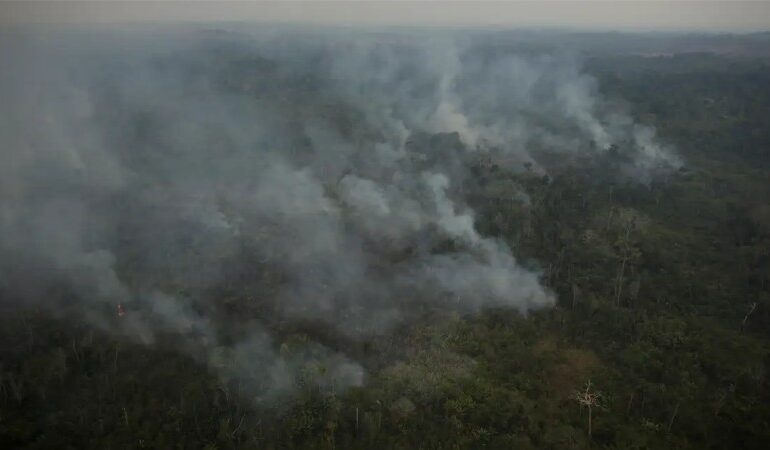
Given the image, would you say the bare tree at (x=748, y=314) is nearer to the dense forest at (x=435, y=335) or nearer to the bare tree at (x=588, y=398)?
the dense forest at (x=435, y=335)

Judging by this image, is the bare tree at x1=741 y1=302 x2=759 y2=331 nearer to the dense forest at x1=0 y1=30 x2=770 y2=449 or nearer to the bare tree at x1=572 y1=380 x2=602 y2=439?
the dense forest at x1=0 y1=30 x2=770 y2=449

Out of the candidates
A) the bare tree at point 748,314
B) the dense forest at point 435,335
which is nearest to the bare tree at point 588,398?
the dense forest at point 435,335

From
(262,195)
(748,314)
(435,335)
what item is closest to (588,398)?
(435,335)

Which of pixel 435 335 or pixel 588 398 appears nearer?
pixel 588 398

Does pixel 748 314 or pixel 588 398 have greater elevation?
pixel 748 314

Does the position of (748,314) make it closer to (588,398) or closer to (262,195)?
(588,398)

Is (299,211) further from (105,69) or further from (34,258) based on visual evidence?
(105,69)

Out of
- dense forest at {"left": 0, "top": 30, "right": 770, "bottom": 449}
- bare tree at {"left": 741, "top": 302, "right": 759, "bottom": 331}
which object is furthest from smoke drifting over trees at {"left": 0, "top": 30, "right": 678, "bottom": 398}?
bare tree at {"left": 741, "top": 302, "right": 759, "bottom": 331}
